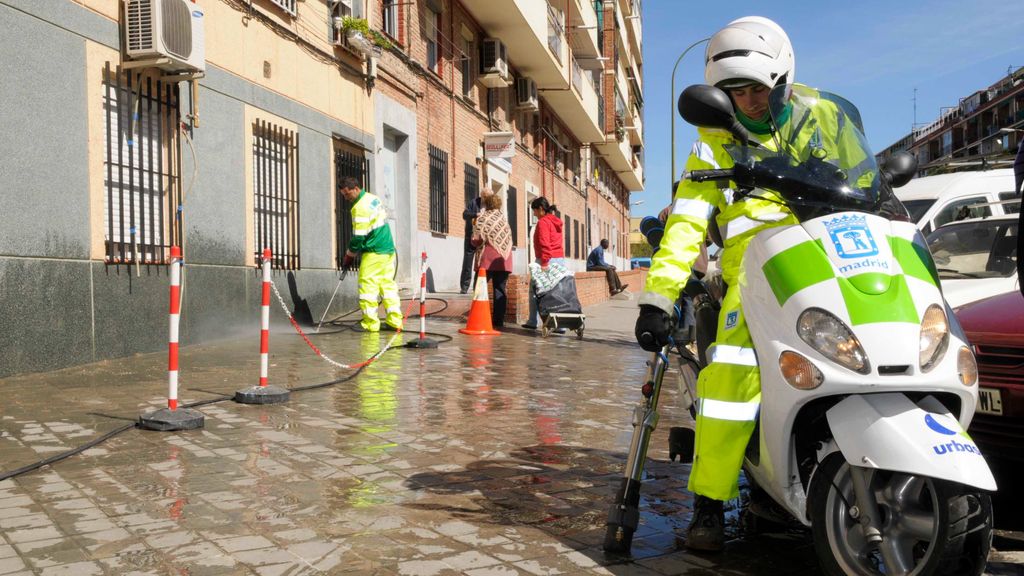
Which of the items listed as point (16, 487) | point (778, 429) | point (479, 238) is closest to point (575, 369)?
point (479, 238)

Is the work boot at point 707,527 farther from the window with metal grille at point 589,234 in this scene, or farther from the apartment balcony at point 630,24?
the apartment balcony at point 630,24

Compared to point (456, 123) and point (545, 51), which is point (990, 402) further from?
point (545, 51)

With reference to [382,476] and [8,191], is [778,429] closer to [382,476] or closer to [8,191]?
[382,476]

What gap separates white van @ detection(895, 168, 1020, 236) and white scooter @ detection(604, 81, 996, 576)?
817cm

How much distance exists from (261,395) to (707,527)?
4.08 metres

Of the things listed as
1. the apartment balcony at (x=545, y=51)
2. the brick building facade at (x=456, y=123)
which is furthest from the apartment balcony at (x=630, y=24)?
the brick building facade at (x=456, y=123)

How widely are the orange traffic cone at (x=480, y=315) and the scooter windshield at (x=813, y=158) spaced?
32.3ft

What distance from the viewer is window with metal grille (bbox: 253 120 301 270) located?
1221 centimetres

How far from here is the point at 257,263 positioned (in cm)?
1198

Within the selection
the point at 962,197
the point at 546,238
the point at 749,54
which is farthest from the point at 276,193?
the point at 749,54

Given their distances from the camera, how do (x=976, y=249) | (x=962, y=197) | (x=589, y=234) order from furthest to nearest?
(x=589, y=234) < (x=962, y=197) < (x=976, y=249)

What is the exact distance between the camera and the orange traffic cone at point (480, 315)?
1323 cm

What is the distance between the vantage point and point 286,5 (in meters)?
13.0

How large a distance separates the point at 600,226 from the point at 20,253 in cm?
4433
